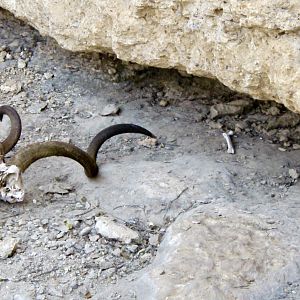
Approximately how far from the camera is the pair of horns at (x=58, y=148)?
7.88 feet

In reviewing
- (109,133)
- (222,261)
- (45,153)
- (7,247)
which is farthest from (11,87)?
(222,261)

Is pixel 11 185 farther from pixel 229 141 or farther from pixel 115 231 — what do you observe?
pixel 229 141

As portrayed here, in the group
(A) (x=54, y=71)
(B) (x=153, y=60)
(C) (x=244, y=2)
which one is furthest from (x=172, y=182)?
(A) (x=54, y=71)

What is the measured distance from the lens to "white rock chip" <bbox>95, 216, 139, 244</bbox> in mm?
2174

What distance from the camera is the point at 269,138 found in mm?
2725

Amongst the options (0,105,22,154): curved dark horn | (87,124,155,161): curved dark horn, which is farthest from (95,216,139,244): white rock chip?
(0,105,22,154): curved dark horn

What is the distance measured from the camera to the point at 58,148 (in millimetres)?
2418

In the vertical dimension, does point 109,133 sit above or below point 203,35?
below

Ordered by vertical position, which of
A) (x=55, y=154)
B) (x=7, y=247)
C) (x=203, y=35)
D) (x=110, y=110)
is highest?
(x=203, y=35)

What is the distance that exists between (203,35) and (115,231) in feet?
2.37

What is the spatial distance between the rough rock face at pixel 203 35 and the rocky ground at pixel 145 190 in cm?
30

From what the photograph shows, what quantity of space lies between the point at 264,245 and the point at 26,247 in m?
0.74

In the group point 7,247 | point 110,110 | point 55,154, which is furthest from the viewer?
point 110,110

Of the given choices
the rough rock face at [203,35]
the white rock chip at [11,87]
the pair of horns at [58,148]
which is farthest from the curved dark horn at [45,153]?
the white rock chip at [11,87]
